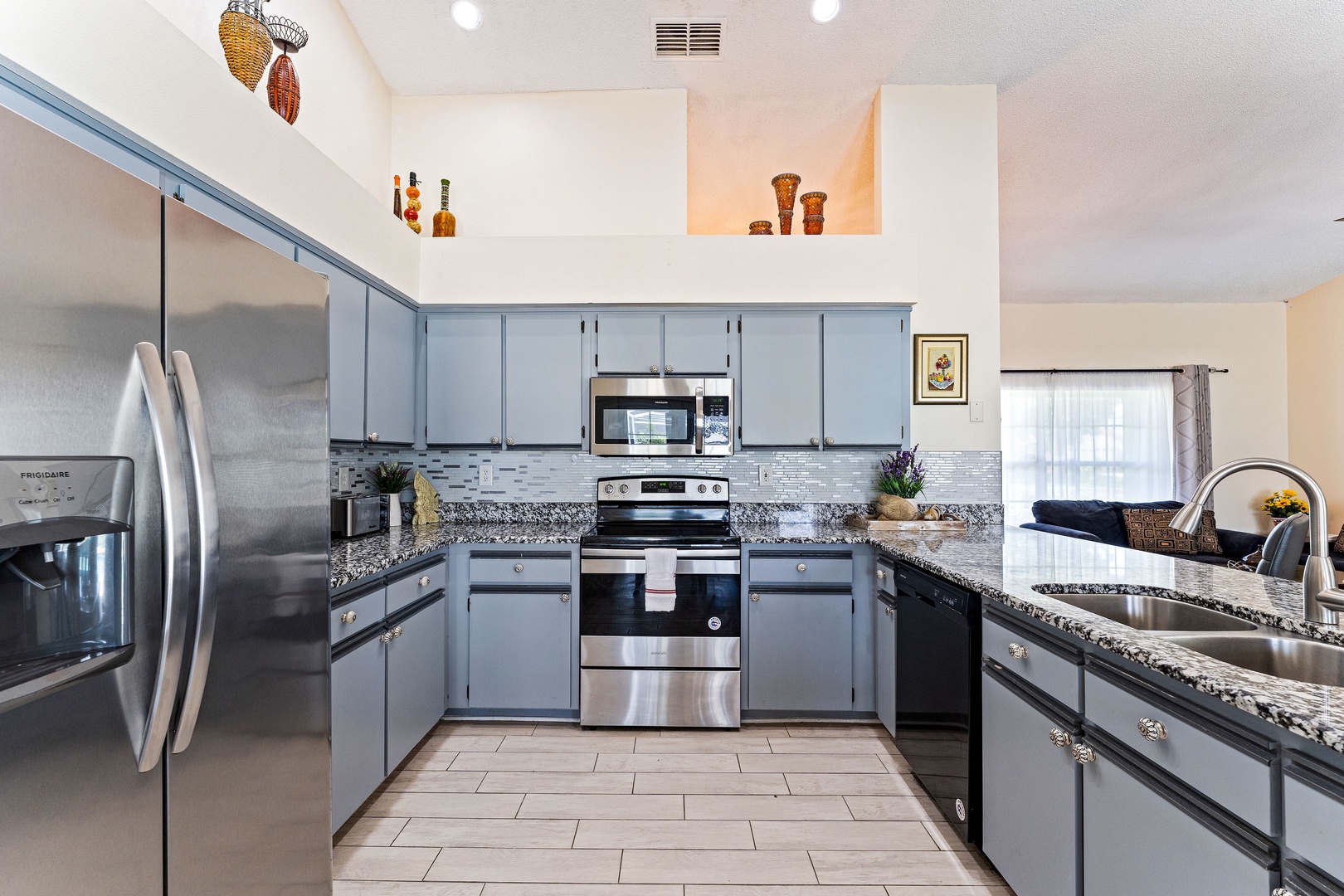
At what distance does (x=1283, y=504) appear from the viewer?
5840 millimetres

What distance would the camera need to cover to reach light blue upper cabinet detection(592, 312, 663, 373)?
330 cm

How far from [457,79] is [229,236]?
9.00ft

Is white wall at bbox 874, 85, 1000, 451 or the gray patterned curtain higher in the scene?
white wall at bbox 874, 85, 1000, 451

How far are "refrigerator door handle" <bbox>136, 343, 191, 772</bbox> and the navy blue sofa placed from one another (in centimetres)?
563

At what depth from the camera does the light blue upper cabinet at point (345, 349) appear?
2395 millimetres

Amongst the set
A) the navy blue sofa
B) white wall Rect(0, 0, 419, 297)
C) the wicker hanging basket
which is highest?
the wicker hanging basket

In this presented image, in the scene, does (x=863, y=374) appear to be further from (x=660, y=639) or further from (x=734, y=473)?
(x=660, y=639)

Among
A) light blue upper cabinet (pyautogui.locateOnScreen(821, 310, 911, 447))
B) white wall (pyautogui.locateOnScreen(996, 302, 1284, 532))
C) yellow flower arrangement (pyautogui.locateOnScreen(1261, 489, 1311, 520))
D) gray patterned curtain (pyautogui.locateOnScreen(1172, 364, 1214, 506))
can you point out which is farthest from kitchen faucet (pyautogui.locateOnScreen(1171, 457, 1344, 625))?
yellow flower arrangement (pyautogui.locateOnScreen(1261, 489, 1311, 520))

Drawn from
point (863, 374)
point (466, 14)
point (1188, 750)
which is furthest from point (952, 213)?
point (1188, 750)

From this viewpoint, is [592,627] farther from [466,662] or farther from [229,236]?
[229,236]

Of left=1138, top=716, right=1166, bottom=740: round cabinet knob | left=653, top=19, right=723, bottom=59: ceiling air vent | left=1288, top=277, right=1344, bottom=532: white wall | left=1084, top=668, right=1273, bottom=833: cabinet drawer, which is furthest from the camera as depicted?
left=1288, top=277, right=1344, bottom=532: white wall

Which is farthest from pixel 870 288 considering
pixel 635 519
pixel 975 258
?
pixel 635 519

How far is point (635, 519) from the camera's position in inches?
134

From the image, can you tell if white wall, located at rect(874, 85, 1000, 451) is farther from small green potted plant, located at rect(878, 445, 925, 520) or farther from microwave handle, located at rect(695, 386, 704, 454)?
microwave handle, located at rect(695, 386, 704, 454)
